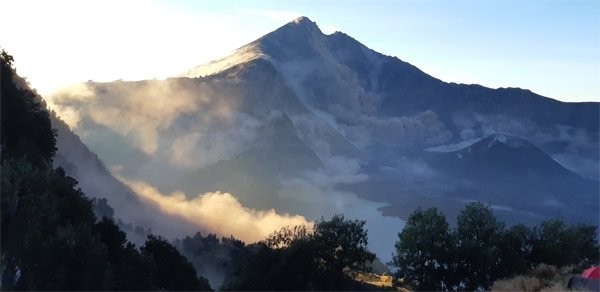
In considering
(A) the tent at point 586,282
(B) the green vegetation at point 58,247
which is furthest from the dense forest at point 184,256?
(A) the tent at point 586,282

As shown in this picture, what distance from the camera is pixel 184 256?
77188 mm

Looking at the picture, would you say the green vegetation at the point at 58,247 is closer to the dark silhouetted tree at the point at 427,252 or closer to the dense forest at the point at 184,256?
the dense forest at the point at 184,256

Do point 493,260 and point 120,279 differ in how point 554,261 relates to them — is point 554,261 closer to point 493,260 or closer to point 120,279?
point 493,260

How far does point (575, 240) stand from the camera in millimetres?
81812

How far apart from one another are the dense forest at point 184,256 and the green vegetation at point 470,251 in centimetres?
14

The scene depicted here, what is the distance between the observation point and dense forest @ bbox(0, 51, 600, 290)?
45344 millimetres

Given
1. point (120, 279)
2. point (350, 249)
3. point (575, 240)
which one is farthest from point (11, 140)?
point (575, 240)

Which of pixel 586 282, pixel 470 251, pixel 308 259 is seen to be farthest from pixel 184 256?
pixel 586 282

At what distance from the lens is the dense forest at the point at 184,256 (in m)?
45.3

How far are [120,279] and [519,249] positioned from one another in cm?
5318

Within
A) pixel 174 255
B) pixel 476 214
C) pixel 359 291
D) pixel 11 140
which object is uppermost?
pixel 11 140

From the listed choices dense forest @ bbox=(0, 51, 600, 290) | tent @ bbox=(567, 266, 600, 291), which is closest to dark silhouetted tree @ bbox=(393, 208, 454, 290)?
dense forest @ bbox=(0, 51, 600, 290)

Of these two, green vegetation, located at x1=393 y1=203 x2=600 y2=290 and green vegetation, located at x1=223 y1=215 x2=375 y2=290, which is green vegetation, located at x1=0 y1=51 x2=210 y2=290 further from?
green vegetation, located at x1=393 y1=203 x2=600 y2=290

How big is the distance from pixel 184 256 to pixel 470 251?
38.7 metres
